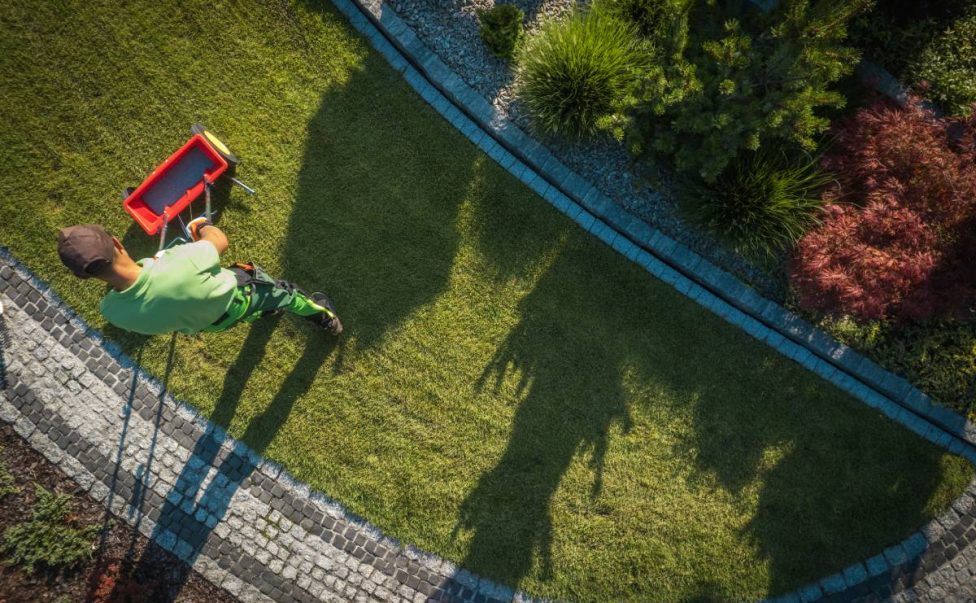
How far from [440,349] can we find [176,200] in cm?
303

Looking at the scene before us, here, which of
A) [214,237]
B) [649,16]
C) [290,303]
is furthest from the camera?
[649,16]

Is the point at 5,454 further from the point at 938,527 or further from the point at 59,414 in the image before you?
the point at 938,527

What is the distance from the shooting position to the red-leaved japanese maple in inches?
184

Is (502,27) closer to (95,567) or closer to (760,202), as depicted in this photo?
(760,202)

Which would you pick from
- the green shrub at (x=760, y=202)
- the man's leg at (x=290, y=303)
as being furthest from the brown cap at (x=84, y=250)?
the green shrub at (x=760, y=202)

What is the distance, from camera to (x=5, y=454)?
5.35 meters

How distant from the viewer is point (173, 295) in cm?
384

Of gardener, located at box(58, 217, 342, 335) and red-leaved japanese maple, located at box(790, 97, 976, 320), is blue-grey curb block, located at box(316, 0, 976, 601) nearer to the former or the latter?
red-leaved japanese maple, located at box(790, 97, 976, 320)

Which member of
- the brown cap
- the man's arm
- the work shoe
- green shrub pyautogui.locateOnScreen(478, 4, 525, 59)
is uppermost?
green shrub pyautogui.locateOnScreen(478, 4, 525, 59)

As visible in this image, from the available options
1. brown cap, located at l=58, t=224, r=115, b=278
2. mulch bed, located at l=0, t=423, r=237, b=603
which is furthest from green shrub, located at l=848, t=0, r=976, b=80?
mulch bed, located at l=0, t=423, r=237, b=603

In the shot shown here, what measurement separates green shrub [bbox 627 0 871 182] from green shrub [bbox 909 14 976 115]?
1.55m

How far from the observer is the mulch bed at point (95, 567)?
17.1 ft

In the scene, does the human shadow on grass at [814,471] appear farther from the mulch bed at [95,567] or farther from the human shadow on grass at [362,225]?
the mulch bed at [95,567]

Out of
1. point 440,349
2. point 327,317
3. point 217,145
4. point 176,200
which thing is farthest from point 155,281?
point 440,349
